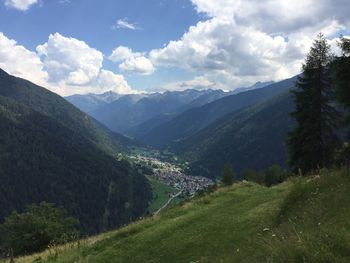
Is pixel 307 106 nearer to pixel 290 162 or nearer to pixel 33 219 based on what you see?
pixel 290 162

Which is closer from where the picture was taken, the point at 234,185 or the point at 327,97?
the point at 234,185

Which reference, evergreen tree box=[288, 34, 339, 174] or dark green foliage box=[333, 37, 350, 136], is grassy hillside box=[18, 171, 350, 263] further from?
evergreen tree box=[288, 34, 339, 174]

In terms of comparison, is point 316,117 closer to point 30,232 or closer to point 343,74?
point 343,74

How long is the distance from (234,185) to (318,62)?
85.9 feet

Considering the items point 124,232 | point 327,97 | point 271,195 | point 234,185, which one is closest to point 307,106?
point 327,97

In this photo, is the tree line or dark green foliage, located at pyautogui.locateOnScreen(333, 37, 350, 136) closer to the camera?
dark green foliage, located at pyautogui.locateOnScreen(333, 37, 350, 136)

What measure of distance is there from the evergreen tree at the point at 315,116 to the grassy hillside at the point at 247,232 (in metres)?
25.2

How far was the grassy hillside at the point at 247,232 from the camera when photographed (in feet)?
25.6

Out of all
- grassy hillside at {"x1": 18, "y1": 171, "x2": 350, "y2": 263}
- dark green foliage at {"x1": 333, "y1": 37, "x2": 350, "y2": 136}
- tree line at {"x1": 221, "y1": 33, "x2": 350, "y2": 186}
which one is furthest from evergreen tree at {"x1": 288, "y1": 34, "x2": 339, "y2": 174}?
grassy hillside at {"x1": 18, "y1": 171, "x2": 350, "y2": 263}

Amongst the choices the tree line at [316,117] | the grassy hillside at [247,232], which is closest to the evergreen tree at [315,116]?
the tree line at [316,117]

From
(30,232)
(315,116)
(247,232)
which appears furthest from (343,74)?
(30,232)

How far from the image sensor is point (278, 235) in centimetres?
1033

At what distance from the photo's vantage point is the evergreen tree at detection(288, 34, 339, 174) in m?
42.9

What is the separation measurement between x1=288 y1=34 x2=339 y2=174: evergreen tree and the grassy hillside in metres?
25.2
